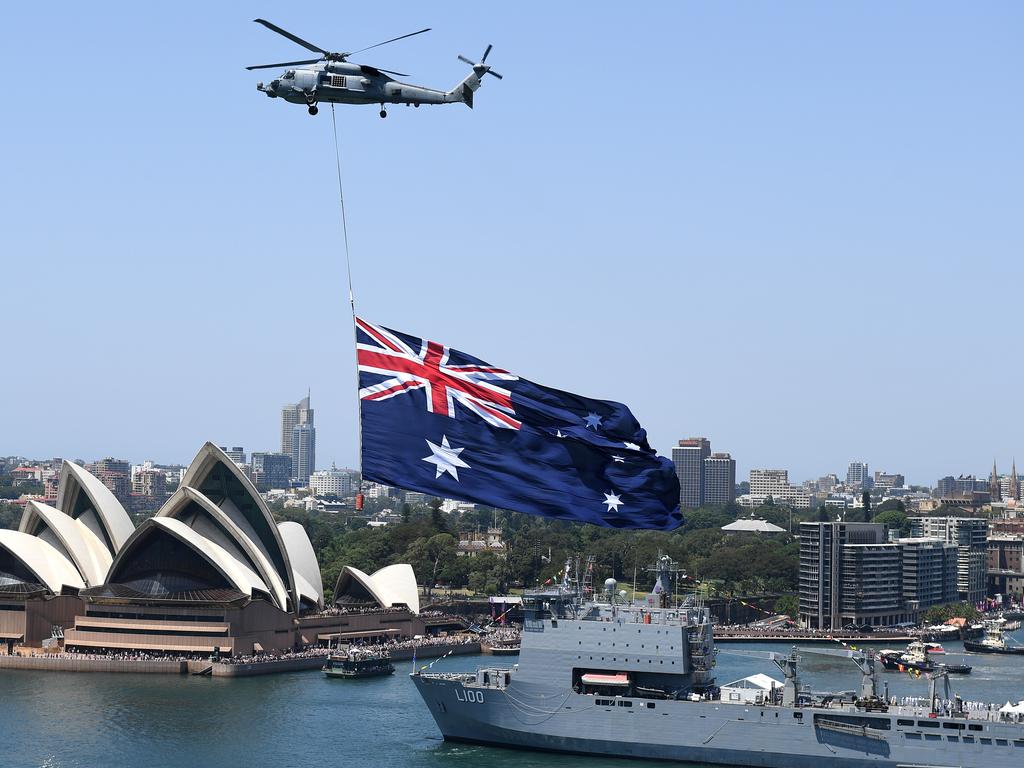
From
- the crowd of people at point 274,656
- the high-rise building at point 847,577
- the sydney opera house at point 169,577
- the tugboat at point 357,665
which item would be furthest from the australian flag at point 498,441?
the high-rise building at point 847,577

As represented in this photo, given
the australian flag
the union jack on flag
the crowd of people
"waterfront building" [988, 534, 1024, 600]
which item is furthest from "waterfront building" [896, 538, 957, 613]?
the union jack on flag

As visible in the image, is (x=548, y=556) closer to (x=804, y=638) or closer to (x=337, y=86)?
(x=804, y=638)

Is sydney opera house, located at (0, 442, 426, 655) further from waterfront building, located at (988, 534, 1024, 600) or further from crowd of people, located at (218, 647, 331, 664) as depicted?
waterfront building, located at (988, 534, 1024, 600)

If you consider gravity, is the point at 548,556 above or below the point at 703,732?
above

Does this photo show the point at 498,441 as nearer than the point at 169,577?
Yes

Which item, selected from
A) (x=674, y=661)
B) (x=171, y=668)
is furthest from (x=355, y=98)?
(x=171, y=668)

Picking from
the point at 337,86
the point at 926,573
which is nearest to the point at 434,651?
the point at 337,86

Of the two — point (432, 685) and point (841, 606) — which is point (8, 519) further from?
point (432, 685)
